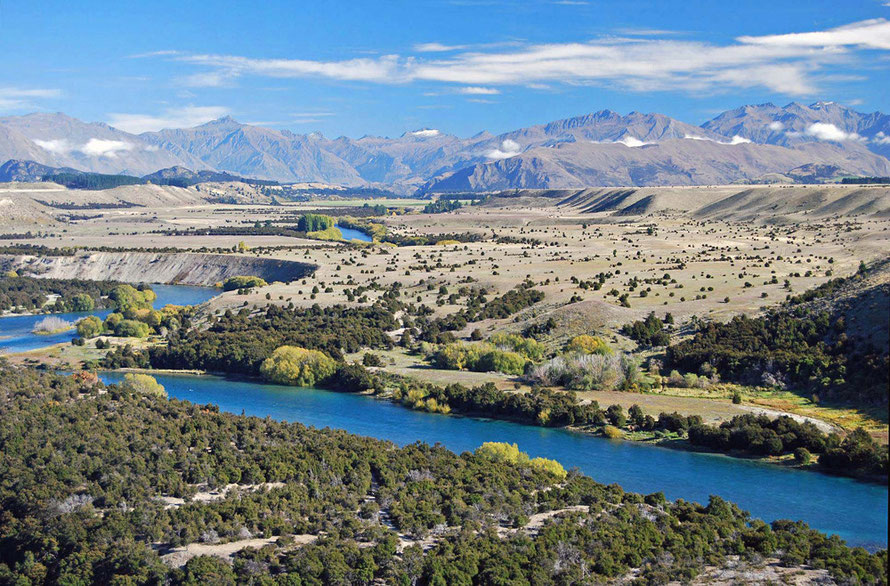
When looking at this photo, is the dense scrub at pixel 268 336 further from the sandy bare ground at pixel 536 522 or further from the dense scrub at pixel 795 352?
the sandy bare ground at pixel 536 522

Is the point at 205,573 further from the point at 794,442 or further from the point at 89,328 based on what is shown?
the point at 89,328

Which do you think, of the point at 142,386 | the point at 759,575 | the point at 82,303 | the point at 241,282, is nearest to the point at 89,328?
the point at 82,303

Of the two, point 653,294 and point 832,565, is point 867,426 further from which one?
point 653,294

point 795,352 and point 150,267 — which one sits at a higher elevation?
point 795,352

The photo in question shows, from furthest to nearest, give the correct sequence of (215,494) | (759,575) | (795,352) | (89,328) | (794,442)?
(89,328), (795,352), (794,442), (215,494), (759,575)

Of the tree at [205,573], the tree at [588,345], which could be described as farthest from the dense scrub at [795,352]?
the tree at [205,573]

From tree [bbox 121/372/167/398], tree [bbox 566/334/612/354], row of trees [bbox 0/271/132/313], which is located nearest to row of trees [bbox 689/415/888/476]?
tree [bbox 566/334/612/354]

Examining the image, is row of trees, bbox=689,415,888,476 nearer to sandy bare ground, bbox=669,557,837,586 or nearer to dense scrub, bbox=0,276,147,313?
sandy bare ground, bbox=669,557,837,586

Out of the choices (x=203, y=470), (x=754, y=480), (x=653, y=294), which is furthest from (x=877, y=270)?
(x=203, y=470)
